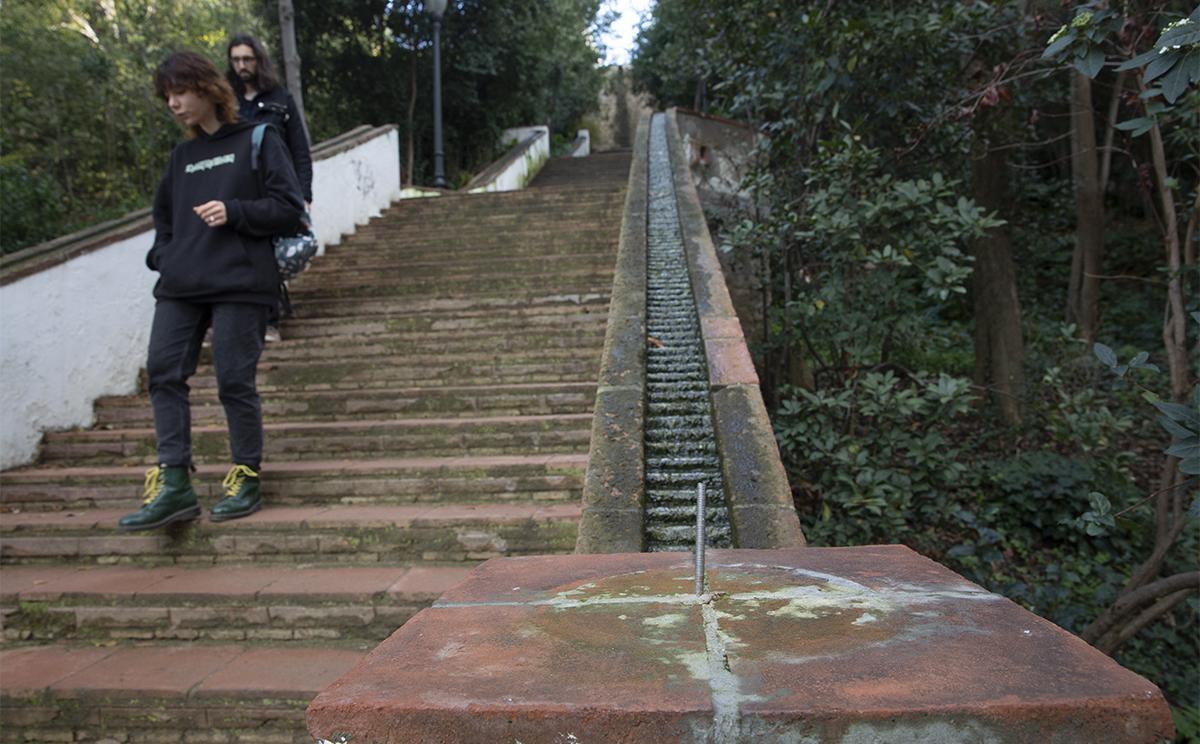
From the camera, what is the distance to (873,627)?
105 cm

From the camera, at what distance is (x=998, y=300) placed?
22.4ft

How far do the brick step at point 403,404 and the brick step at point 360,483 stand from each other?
54cm

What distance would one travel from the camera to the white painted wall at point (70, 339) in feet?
13.4

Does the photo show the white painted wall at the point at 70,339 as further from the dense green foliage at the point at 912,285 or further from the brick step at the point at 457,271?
the dense green foliage at the point at 912,285

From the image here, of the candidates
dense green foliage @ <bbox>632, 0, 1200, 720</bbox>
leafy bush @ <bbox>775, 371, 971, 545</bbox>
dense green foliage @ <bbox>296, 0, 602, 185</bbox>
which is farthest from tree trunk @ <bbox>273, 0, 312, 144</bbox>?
leafy bush @ <bbox>775, 371, 971, 545</bbox>

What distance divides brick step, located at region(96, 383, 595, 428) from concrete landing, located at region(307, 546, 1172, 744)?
2965 mm

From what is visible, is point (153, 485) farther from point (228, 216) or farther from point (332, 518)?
point (228, 216)

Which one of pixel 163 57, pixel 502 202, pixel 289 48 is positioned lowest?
pixel 502 202

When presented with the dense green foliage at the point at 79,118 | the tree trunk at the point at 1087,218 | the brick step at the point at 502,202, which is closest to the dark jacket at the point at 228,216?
the brick step at the point at 502,202

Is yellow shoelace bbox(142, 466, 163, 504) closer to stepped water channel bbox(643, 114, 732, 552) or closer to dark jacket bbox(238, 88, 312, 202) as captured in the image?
dark jacket bbox(238, 88, 312, 202)

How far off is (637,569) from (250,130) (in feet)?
8.98

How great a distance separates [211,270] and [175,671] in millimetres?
1500

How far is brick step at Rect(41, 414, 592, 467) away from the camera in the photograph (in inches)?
152

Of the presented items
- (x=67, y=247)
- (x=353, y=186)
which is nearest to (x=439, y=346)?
(x=67, y=247)
